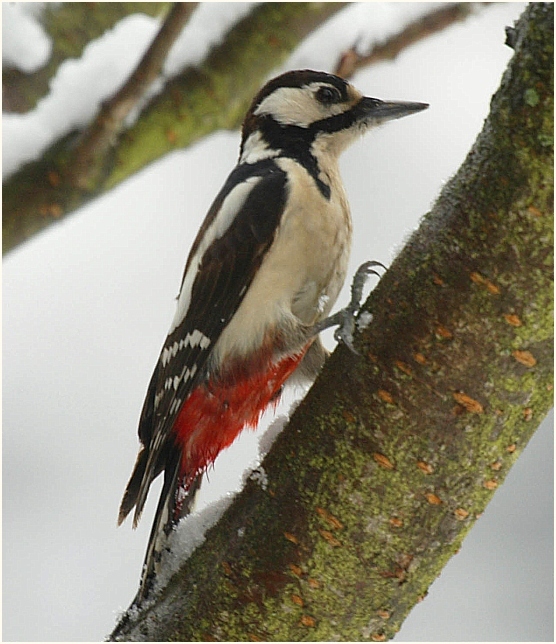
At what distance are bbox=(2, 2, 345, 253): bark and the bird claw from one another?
722 mm

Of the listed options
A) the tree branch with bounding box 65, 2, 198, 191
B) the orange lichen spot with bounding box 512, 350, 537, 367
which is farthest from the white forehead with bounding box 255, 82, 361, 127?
the orange lichen spot with bounding box 512, 350, 537, 367

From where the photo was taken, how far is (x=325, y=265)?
1737 millimetres

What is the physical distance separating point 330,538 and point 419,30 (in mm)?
1497

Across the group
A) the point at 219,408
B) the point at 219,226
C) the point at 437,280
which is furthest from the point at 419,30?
the point at 437,280

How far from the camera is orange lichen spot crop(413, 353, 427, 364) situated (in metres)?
1.10

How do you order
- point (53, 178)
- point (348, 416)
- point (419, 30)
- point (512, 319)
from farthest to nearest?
point (419, 30), point (53, 178), point (348, 416), point (512, 319)

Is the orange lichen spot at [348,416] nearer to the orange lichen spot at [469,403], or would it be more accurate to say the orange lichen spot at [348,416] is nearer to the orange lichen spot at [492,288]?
the orange lichen spot at [469,403]

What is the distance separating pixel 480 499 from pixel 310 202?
0.81 meters

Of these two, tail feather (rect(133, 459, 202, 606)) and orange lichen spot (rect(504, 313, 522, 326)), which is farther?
tail feather (rect(133, 459, 202, 606))

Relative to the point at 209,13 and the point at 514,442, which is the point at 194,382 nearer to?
the point at 514,442

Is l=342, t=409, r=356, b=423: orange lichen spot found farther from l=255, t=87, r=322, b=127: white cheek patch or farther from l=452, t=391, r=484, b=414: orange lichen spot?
l=255, t=87, r=322, b=127: white cheek patch

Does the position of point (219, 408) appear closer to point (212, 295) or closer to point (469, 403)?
point (212, 295)

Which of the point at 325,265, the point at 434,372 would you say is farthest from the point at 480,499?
the point at 325,265

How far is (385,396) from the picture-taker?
1.12m
